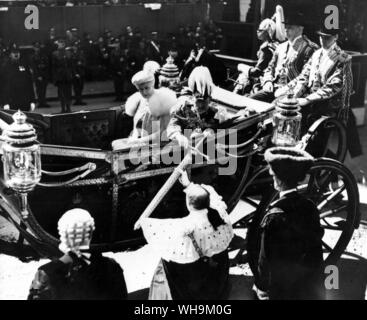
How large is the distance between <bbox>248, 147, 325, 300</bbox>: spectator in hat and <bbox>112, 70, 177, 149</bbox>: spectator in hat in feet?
4.07

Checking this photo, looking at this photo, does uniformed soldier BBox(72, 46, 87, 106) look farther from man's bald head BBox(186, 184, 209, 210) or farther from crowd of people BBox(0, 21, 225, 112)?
man's bald head BBox(186, 184, 209, 210)

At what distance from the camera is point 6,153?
3.10m

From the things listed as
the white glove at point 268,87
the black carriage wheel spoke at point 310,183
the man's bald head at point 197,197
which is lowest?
the black carriage wheel spoke at point 310,183

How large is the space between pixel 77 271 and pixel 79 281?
0.05 meters

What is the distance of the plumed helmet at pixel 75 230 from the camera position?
8.06 ft

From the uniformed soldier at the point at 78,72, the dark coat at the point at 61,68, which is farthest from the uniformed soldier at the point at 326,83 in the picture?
the uniformed soldier at the point at 78,72

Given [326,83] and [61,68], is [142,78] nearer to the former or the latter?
[326,83]

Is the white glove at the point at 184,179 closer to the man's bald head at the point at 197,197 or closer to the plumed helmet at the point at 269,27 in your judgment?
the man's bald head at the point at 197,197

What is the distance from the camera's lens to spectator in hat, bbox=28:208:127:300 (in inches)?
97.1

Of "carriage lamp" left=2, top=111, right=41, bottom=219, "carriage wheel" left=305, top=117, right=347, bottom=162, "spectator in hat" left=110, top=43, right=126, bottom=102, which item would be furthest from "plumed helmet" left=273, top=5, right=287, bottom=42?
"spectator in hat" left=110, top=43, right=126, bottom=102

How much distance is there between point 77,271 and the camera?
8.34ft

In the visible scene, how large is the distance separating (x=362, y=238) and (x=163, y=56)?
7.26 meters

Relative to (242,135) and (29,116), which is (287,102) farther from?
(29,116)
